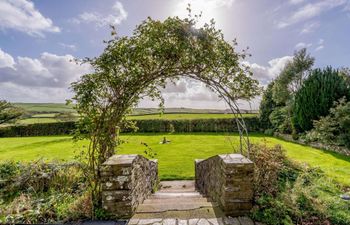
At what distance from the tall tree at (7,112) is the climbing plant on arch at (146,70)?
20.9 metres

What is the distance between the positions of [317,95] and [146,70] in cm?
1361

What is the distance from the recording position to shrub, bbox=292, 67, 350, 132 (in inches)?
534

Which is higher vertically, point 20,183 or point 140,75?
point 140,75

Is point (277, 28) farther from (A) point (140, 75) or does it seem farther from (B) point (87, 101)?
(B) point (87, 101)

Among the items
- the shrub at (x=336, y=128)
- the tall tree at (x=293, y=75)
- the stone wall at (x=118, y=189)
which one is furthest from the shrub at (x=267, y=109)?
the stone wall at (x=118, y=189)

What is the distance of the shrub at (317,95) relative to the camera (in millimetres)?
13570

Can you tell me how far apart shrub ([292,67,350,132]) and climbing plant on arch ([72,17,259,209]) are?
11915 mm

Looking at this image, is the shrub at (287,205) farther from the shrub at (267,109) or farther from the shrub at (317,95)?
the shrub at (267,109)

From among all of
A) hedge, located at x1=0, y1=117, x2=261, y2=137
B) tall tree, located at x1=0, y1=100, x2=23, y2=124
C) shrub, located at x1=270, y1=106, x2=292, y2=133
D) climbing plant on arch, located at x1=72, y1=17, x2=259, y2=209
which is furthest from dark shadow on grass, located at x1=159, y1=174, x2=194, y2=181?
Result: tall tree, located at x1=0, y1=100, x2=23, y2=124

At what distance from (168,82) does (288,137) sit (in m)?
14.7

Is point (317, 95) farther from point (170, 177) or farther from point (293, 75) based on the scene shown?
point (170, 177)

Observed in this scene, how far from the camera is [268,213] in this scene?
3.14 meters

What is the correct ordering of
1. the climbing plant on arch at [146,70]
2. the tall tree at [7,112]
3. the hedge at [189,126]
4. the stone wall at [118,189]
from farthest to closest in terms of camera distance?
1. the hedge at [189,126]
2. the tall tree at [7,112]
3. the climbing plant on arch at [146,70]
4. the stone wall at [118,189]

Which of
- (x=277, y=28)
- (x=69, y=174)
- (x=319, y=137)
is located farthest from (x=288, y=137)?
(x=69, y=174)
